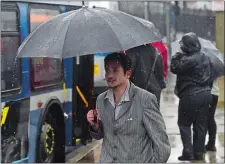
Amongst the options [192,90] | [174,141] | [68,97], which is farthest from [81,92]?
[192,90]

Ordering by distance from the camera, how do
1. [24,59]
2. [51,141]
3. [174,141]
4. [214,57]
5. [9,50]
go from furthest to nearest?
[174,141], [214,57], [51,141], [24,59], [9,50]

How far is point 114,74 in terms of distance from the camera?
3406mm

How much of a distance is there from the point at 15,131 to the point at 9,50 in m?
0.96

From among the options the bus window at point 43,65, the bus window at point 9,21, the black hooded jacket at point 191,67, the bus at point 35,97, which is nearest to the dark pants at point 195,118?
the black hooded jacket at point 191,67

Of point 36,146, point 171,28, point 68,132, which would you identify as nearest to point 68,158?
point 68,132

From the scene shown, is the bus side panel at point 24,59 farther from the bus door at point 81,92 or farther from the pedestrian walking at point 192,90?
the pedestrian walking at point 192,90

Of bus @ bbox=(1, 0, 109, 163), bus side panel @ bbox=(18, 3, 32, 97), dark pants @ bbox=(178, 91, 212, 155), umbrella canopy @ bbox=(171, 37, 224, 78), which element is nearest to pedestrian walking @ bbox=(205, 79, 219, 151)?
umbrella canopy @ bbox=(171, 37, 224, 78)

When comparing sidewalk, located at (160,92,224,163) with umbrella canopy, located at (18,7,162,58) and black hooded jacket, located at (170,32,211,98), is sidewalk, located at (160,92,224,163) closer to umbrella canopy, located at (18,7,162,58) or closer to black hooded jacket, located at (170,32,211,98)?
black hooded jacket, located at (170,32,211,98)

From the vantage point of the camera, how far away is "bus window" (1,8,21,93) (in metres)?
5.93

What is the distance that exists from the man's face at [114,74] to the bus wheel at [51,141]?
357 centimetres

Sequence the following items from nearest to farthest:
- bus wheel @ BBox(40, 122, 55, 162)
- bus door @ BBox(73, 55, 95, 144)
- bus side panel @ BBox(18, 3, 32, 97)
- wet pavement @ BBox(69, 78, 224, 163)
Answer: bus side panel @ BBox(18, 3, 32, 97) < bus wheel @ BBox(40, 122, 55, 162) < wet pavement @ BBox(69, 78, 224, 163) < bus door @ BBox(73, 55, 95, 144)

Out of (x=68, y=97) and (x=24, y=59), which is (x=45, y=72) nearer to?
(x=24, y=59)

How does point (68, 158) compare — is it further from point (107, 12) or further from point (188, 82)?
point (107, 12)

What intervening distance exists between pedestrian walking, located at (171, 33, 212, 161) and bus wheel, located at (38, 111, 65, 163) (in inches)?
70.4
